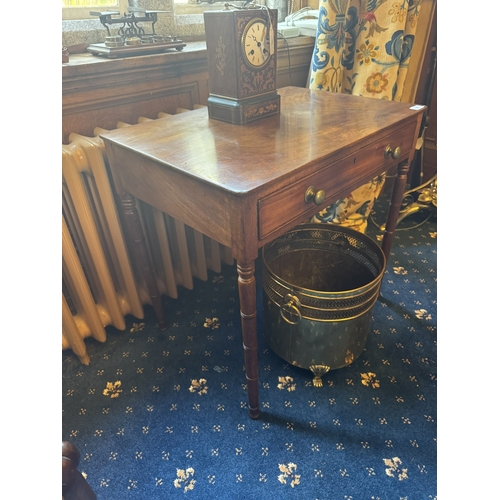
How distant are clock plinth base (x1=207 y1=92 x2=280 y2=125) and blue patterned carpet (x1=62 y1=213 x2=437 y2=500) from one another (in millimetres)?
814

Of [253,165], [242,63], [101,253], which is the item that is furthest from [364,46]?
[101,253]

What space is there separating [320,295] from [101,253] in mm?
726

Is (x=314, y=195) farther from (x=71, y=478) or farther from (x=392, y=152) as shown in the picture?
(x=71, y=478)

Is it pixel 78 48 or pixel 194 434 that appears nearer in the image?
pixel 194 434

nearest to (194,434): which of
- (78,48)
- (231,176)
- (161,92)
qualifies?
(231,176)

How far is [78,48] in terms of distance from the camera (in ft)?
4.24

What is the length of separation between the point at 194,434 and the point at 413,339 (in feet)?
2.89

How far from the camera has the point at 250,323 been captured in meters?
0.99

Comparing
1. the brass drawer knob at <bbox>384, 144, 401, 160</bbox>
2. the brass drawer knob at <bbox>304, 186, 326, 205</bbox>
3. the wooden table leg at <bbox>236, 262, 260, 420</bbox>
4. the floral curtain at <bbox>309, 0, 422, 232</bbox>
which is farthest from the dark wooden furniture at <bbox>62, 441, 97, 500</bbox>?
the floral curtain at <bbox>309, 0, 422, 232</bbox>

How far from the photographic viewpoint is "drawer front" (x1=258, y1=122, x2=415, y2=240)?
0.85m

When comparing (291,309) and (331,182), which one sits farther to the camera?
(291,309)

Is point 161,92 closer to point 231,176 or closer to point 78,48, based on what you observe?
point 78,48

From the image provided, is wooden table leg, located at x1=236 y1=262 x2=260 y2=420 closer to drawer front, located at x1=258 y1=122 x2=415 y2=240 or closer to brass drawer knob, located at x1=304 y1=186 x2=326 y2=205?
drawer front, located at x1=258 y1=122 x2=415 y2=240

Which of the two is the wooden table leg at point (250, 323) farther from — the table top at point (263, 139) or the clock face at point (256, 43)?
the clock face at point (256, 43)
